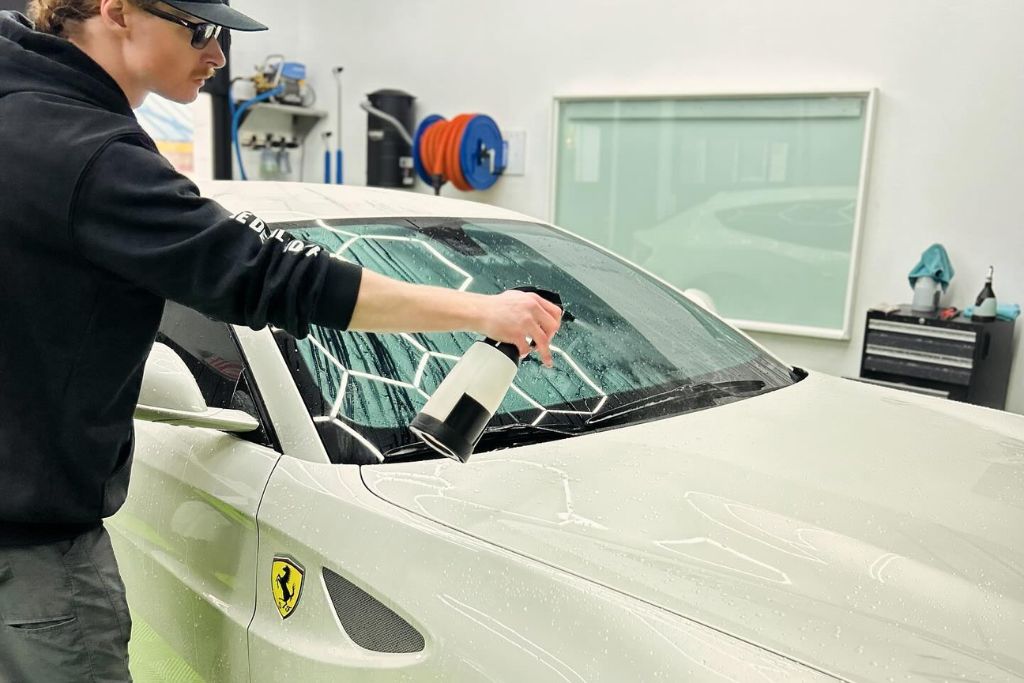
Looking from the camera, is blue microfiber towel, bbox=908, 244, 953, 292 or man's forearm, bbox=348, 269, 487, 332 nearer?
man's forearm, bbox=348, 269, 487, 332

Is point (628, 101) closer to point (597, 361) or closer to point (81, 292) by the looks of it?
point (597, 361)

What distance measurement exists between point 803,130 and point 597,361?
3.19 m

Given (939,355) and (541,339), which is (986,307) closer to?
(939,355)

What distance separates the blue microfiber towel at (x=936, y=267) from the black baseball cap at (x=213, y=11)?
365cm

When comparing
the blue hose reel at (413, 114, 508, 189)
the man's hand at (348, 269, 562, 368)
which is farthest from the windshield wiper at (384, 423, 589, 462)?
the blue hose reel at (413, 114, 508, 189)

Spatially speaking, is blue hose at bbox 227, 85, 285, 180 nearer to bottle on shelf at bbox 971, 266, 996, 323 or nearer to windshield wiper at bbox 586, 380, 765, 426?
bottle on shelf at bbox 971, 266, 996, 323

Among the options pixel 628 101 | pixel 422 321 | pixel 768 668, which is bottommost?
pixel 768 668

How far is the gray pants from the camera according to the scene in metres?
1.09

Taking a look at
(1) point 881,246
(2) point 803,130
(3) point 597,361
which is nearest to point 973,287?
(1) point 881,246

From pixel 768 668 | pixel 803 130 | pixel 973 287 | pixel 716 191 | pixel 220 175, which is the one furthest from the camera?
pixel 220 175

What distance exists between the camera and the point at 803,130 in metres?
4.30

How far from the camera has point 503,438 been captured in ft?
4.47

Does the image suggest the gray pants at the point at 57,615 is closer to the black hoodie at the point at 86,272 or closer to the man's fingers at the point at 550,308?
the black hoodie at the point at 86,272

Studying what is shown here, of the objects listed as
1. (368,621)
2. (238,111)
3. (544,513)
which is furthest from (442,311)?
(238,111)
